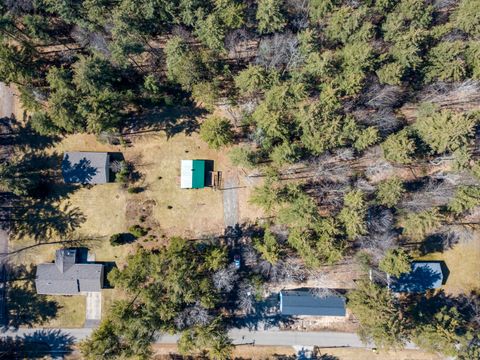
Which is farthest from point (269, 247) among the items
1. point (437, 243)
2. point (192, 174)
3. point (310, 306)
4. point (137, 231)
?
point (437, 243)

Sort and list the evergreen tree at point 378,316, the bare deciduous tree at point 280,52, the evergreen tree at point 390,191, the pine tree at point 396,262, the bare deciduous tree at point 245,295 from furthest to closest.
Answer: the bare deciduous tree at point 245,295
the bare deciduous tree at point 280,52
the evergreen tree at point 390,191
the pine tree at point 396,262
the evergreen tree at point 378,316

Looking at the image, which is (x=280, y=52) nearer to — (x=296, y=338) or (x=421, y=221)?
(x=421, y=221)

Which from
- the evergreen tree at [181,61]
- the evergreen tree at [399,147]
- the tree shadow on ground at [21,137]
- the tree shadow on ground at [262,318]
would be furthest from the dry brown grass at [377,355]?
the tree shadow on ground at [21,137]

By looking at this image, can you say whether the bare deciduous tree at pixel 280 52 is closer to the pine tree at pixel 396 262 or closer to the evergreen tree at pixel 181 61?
the evergreen tree at pixel 181 61

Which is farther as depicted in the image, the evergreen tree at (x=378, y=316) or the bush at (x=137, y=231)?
the bush at (x=137, y=231)

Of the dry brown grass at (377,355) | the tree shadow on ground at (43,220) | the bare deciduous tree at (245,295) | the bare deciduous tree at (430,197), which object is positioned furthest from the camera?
the dry brown grass at (377,355)

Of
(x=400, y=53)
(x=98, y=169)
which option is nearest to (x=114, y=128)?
(x=98, y=169)
